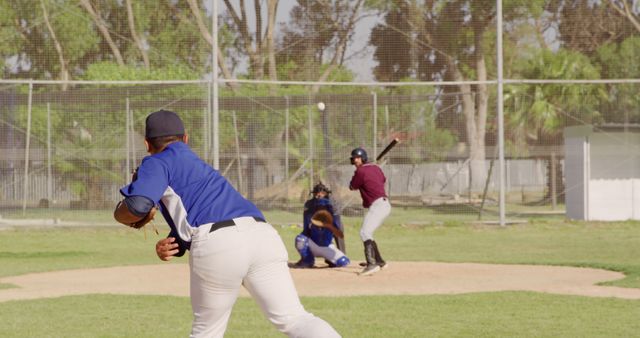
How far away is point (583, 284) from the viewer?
45.5 feet

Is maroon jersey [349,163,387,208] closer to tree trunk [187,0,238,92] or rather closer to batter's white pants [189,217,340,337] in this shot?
batter's white pants [189,217,340,337]

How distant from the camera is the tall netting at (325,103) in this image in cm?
2562

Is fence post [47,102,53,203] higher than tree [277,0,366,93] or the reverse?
the reverse

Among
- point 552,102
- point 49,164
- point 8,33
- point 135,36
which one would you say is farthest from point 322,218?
point 552,102

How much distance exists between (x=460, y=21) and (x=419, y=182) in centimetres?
476

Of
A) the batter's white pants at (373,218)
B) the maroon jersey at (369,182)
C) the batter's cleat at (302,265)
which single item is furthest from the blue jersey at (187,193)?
the batter's cleat at (302,265)

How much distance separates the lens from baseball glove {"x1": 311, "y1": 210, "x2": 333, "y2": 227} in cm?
1578

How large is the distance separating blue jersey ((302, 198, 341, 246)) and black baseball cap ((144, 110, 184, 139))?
9698mm

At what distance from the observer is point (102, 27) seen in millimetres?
27359

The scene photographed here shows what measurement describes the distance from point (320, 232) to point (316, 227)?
0.10 m

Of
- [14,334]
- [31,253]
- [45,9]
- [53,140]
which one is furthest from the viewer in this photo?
[45,9]

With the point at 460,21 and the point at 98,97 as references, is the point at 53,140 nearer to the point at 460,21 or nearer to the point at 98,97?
the point at 98,97

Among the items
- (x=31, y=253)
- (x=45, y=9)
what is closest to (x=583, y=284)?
(x=31, y=253)

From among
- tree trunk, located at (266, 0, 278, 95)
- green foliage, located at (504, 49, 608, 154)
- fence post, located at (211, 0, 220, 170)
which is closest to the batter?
fence post, located at (211, 0, 220, 170)
